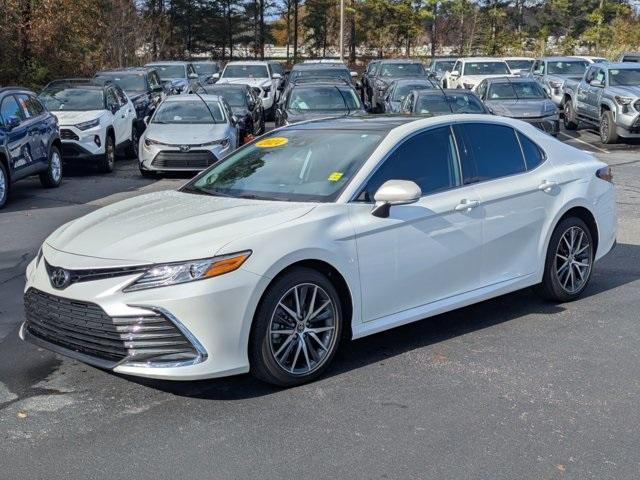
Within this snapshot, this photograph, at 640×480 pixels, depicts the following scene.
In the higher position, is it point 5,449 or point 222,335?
point 222,335

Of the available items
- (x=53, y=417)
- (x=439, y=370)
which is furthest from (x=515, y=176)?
(x=53, y=417)

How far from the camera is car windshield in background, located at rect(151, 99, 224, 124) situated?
16.5 meters

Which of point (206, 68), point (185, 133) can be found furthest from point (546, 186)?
point (206, 68)

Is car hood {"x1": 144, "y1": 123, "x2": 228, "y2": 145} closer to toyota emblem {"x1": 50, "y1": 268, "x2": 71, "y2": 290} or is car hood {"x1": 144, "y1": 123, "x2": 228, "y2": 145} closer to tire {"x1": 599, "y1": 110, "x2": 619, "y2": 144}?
tire {"x1": 599, "y1": 110, "x2": 619, "y2": 144}

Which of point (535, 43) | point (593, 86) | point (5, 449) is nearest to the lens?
point (5, 449)

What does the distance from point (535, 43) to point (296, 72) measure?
110ft

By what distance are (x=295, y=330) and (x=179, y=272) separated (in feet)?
2.70

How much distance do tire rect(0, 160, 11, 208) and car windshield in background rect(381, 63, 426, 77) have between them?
59.4ft

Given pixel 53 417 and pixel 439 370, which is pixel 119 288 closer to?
pixel 53 417

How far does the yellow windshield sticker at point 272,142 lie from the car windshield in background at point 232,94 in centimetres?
1413

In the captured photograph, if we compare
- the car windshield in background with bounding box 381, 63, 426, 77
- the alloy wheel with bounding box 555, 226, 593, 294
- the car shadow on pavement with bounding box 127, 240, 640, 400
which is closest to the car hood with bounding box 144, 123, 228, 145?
the car shadow on pavement with bounding box 127, 240, 640, 400

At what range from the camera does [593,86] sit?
2147cm

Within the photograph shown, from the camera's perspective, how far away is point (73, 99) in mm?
16906

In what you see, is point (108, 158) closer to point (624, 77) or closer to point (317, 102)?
point (317, 102)
